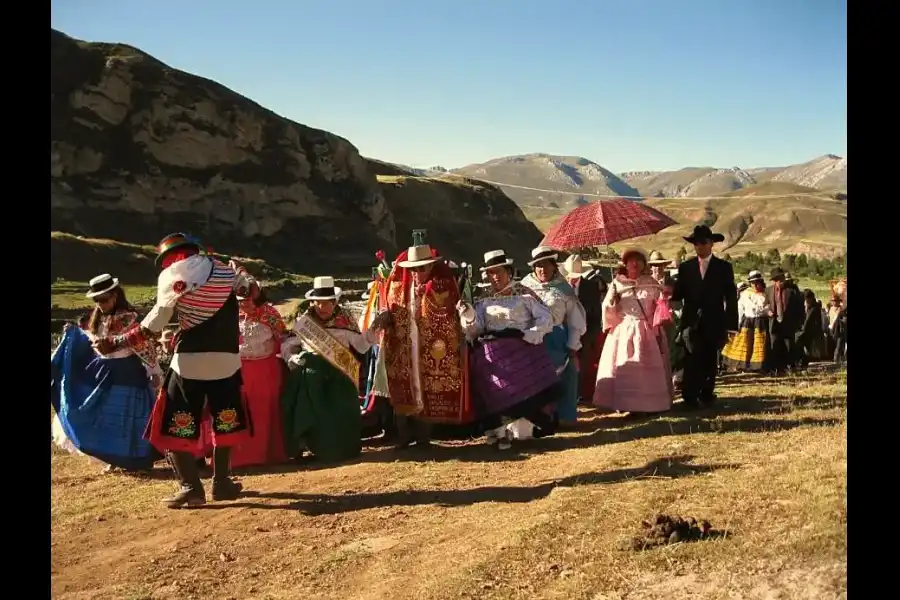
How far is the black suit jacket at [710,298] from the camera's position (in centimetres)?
840

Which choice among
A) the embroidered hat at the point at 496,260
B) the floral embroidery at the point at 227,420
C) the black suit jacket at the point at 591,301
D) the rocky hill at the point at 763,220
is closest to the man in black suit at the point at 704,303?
the black suit jacket at the point at 591,301

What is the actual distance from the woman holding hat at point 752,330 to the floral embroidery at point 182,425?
10.2 m

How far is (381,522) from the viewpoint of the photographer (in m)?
5.28

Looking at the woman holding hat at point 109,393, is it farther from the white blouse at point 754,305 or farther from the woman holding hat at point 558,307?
the white blouse at point 754,305

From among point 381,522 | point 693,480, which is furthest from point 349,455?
point 693,480

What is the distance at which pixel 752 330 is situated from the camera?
44.9 feet

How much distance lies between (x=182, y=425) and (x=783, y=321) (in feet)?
34.3

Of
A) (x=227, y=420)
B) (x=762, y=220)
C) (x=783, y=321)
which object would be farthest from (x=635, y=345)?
(x=762, y=220)

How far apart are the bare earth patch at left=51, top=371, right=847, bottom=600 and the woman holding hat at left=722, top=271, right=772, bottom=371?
6083mm

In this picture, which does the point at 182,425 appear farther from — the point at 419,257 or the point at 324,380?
the point at 419,257

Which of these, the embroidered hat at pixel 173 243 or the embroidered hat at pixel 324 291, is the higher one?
the embroidered hat at pixel 173 243
